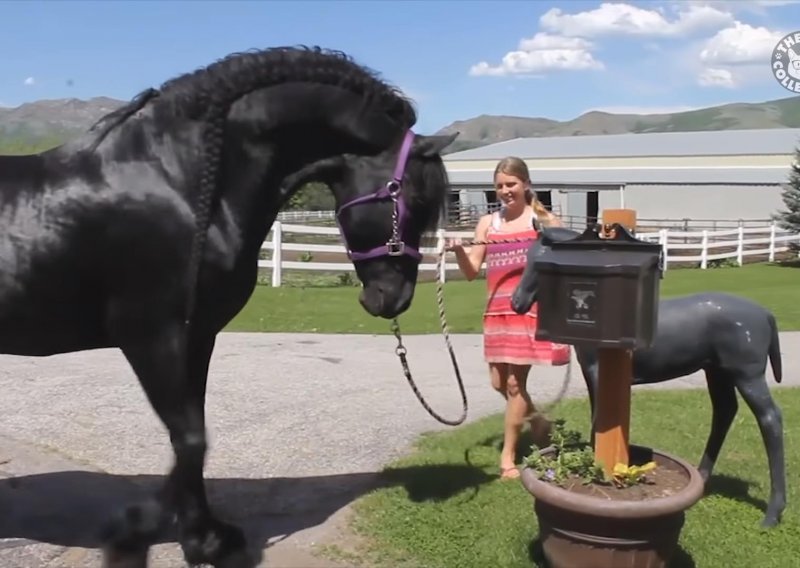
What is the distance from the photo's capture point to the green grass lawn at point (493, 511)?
149 inches

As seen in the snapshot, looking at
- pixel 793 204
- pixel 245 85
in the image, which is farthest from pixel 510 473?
pixel 793 204

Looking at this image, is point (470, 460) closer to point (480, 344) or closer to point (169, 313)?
point (169, 313)

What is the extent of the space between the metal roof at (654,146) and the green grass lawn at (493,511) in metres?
40.2

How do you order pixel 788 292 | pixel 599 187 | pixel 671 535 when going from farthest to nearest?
pixel 599 187, pixel 788 292, pixel 671 535

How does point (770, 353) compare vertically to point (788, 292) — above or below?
above

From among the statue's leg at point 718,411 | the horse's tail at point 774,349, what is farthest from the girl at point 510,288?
the horse's tail at point 774,349

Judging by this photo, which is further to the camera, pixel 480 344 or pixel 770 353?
pixel 480 344

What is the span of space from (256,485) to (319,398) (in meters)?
2.09

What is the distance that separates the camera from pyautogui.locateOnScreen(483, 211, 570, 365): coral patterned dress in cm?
471

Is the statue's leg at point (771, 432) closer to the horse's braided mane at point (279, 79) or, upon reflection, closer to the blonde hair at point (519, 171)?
the blonde hair at point (519, 171)

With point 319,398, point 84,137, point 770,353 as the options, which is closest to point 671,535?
point 770,353

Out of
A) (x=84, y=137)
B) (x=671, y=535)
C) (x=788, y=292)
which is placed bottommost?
(x=788, y=292)

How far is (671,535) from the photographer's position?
3.16 metres

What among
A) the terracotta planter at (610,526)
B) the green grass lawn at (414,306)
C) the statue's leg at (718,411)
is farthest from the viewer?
the green grass lawn at (414,306)
